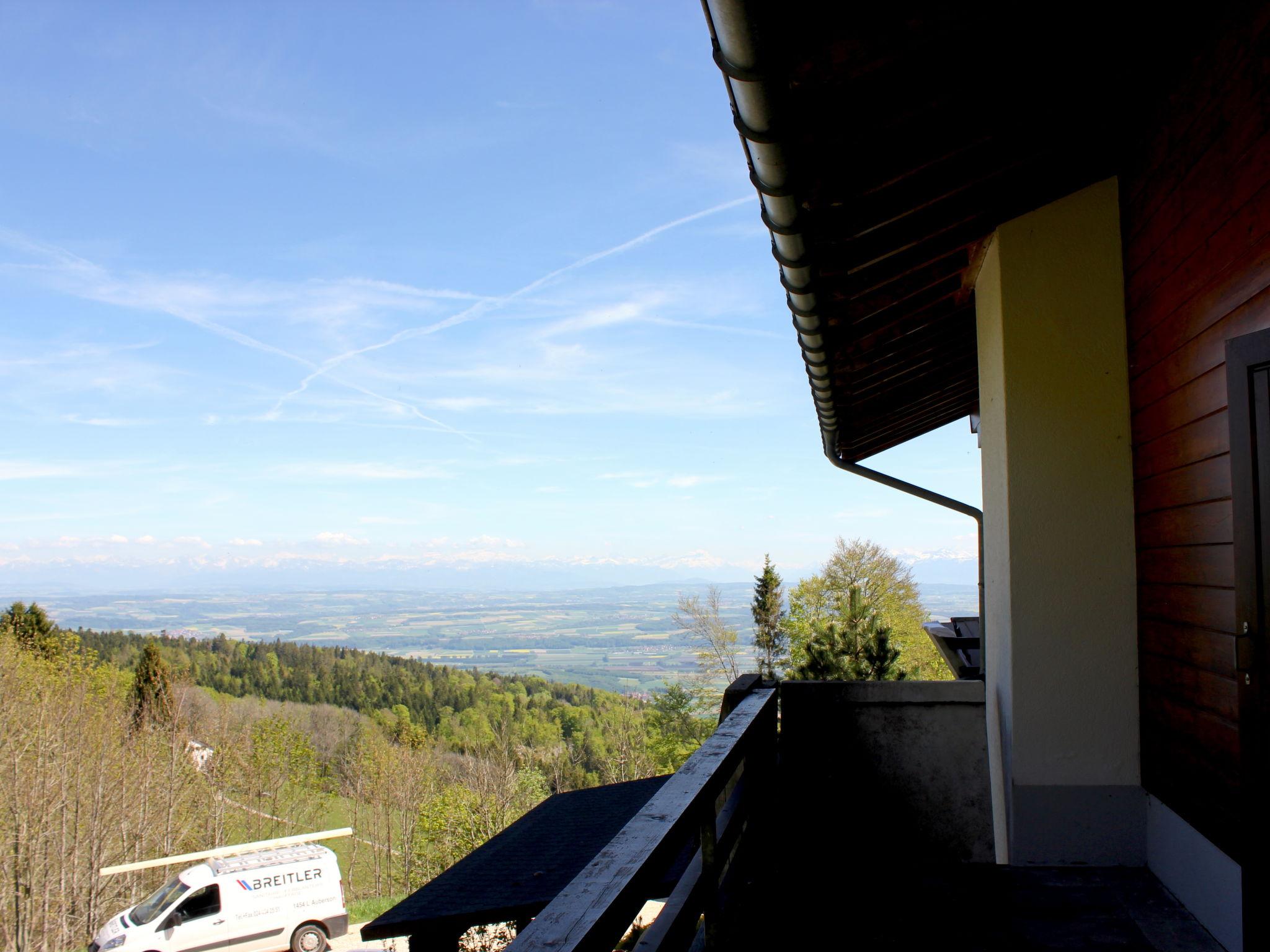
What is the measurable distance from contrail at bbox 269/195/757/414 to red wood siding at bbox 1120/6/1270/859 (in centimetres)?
98

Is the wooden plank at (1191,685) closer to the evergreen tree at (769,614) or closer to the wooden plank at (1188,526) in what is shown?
the wooden plank at (1188,526)

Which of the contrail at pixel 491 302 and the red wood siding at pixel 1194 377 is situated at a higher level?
the contrail at pixel 491 302

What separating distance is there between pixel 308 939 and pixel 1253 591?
61.3ft

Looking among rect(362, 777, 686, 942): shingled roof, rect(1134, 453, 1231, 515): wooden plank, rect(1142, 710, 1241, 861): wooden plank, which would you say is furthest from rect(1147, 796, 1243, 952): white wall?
rect(362, 777, 686, 942): shingled roof

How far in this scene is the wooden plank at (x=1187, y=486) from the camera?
1791mm

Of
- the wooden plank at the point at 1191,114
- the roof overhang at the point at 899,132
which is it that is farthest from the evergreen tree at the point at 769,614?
the wooden plank at the point at 1191,114

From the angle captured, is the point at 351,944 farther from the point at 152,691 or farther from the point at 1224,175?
the point at 1224,175

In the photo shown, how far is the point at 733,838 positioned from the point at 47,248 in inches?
1872

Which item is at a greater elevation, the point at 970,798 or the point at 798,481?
the point at 798,481

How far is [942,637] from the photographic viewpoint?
573 centimetres

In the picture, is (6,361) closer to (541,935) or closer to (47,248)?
(47,248)

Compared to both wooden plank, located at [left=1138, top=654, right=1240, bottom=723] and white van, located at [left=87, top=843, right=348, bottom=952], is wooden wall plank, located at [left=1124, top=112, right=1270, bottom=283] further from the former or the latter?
white van, located at [left=87, top=843, right=348, bottom=952]

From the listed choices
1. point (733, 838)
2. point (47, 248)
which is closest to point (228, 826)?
point (733, 838)

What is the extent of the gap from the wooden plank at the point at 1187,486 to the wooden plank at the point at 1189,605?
0.21 metres
